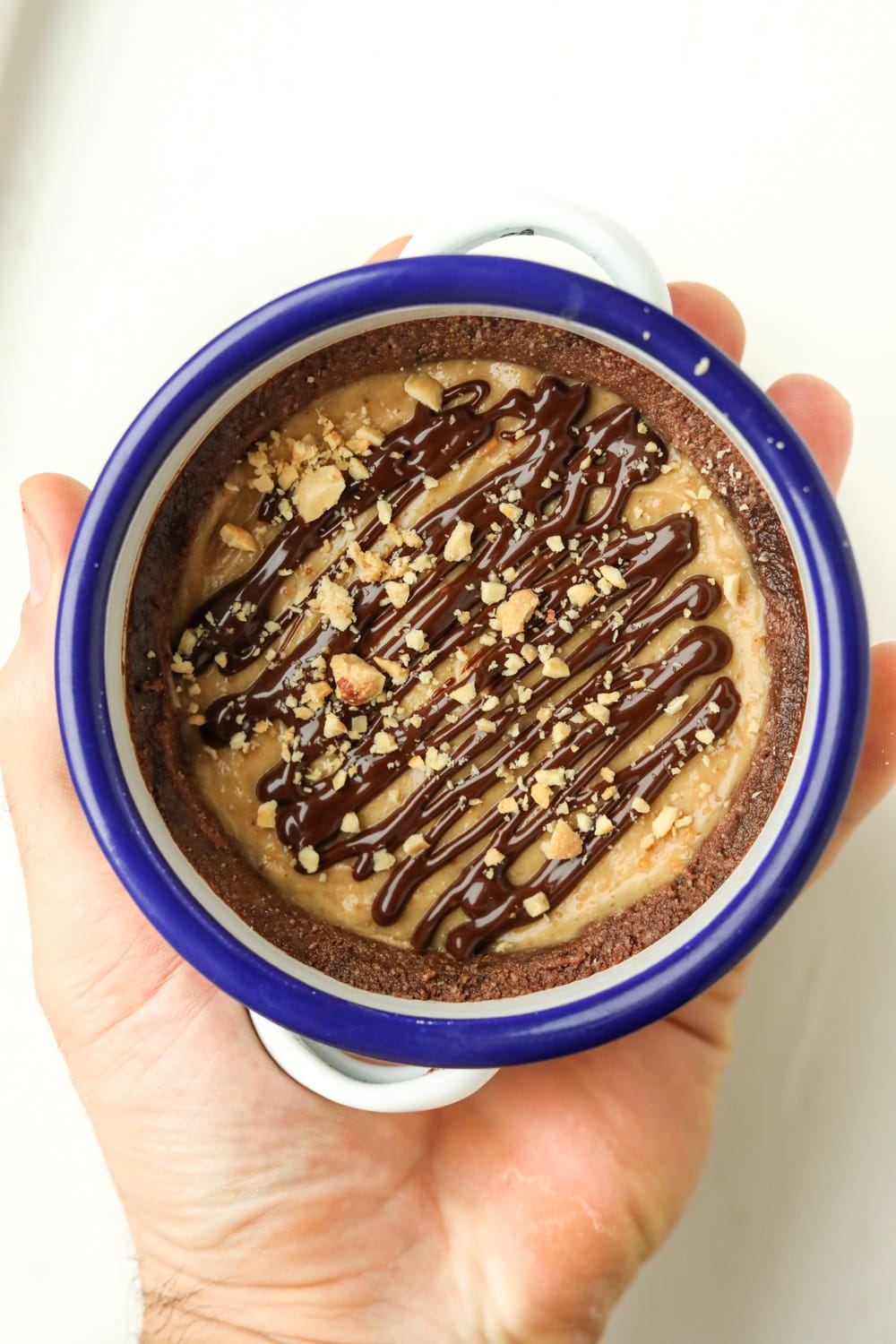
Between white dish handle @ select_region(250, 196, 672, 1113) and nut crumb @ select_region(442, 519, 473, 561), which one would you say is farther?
nut crumb @ select_region(442, 519, 473, 561)

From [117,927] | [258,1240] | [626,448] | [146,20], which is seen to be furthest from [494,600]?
[146,20]

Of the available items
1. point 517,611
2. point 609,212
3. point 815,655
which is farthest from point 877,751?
point 609,212

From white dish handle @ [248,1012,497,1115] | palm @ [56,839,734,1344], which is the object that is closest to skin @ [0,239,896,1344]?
palm @ [56,839,734,1344]

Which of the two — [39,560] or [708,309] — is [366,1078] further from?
[708,309]

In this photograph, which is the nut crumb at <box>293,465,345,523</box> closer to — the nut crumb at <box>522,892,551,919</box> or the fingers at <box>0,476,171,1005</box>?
the fingers at <box>0,476,171,1005</box>

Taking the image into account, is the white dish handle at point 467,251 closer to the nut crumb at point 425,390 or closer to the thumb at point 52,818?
the nut crumb at point 425,390

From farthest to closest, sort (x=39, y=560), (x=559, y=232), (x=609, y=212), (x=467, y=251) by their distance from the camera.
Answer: (x=609, y=212)
(x=39, y=560)
(x=467, y=251)
(x=559, y=232)

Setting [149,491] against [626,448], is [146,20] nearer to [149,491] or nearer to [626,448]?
[149,491]
